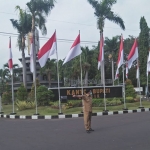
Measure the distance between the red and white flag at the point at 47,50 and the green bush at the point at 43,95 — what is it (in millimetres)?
5031

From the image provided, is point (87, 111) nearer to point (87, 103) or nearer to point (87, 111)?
point (87, 111)

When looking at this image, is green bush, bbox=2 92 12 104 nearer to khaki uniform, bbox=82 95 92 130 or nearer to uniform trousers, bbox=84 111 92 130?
khaki uniform, bbox=82 95 92 130

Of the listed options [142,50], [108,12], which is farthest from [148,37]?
[108,12]

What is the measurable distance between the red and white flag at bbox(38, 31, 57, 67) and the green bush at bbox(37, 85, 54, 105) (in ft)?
16.5

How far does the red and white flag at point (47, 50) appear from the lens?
48.5 ft

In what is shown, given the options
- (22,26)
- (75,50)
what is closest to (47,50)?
(75,50)

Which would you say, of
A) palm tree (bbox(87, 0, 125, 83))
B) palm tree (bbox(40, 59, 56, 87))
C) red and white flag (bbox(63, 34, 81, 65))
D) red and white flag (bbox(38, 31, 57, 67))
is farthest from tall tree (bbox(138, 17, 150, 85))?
red and white flag (bbox(38, 31, 57, 67))

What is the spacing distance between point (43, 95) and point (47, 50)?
5.60 meters

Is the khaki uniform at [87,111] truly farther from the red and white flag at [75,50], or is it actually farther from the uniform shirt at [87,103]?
the red and white flag at [75,50]

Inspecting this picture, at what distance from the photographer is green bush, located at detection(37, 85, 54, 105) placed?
776 inches

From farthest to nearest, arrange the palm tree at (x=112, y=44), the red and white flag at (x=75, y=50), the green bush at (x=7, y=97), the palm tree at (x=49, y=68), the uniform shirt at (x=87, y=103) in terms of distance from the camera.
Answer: the palm tree at (x=112, y=44) → the palm tree at (x=49, y=68) → the green bush at (x=7, y=97) → the red and white flag at (x=75, y=50) → the uniform shirt at (x=87, y=103)

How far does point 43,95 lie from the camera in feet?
64.7

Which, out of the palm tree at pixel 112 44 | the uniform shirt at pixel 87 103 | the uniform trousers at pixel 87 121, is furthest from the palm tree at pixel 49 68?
the uniform trousers at pixel 87 121

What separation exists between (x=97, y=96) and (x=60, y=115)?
6892mm
